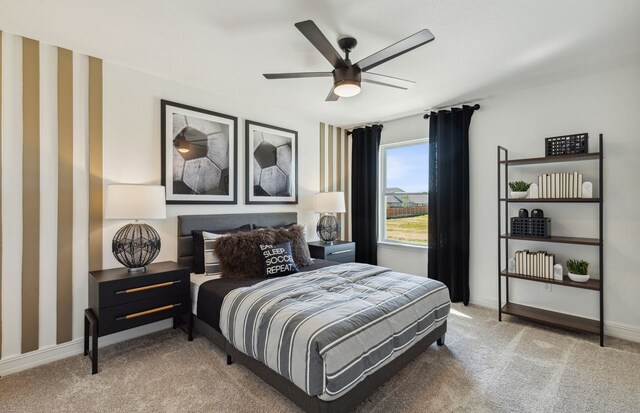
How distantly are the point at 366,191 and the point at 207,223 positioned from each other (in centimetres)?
258

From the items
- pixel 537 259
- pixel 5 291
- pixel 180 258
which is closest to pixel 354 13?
pixel 180 258

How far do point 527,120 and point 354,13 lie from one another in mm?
2538

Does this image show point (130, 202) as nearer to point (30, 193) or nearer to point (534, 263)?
point (30, 193)

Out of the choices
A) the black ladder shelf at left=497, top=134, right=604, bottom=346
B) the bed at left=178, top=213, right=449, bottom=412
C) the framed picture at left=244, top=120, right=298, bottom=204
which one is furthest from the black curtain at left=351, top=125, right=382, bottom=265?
the bed at left=178, top=213, right=449, bottom=412

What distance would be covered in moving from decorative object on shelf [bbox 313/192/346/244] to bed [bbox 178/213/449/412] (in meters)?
1.41

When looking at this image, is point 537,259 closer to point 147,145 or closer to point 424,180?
point 424,180

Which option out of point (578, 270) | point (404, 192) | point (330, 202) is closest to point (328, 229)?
point (330, 202)

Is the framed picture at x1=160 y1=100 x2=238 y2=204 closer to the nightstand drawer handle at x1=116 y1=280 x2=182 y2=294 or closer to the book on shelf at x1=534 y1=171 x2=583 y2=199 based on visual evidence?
the nightstand drawer handle at x1=116 y1=280 x2=182 y2=294

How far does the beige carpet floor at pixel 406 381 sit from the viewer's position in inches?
76.2

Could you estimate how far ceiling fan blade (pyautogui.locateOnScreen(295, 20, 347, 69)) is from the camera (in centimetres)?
172

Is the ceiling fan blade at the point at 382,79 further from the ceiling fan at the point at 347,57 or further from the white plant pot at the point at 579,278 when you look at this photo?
the white plant pot at the point at 579,278

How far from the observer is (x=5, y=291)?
2334 mm

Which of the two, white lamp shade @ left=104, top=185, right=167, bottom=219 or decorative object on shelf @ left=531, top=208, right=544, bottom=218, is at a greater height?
white lamp shade @ left=104, top=185, right=167, bottom=219

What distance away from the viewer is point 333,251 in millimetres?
4137
